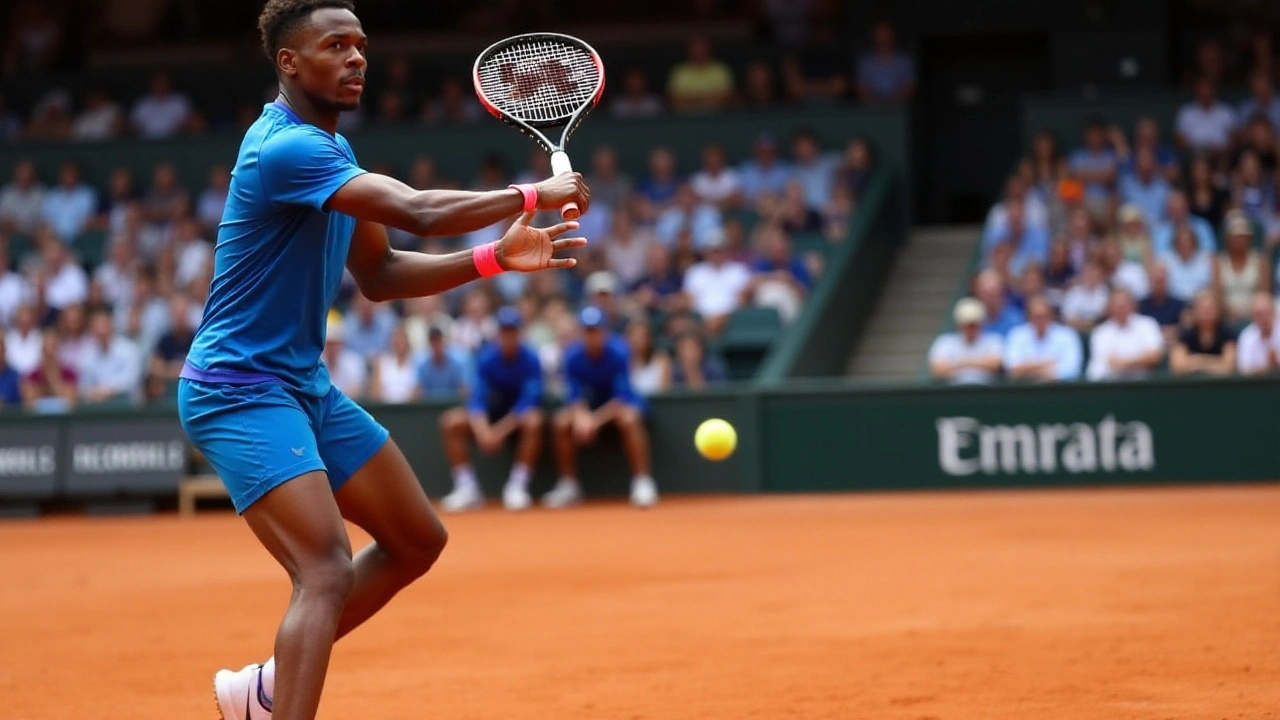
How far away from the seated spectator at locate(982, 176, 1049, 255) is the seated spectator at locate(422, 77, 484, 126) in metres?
6.71

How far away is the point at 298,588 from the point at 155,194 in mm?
16828

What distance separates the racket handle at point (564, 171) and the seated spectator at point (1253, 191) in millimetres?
13015

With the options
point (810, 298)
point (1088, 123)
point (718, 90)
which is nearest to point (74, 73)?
point (718, 90)

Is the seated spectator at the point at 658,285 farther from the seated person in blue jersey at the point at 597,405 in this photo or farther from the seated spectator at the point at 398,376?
the seated spectator at the point at 398,376

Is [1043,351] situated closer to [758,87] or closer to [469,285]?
[758,87]

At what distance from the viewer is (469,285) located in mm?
18062

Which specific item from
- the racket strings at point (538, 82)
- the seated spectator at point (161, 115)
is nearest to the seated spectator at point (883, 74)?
the seated spectator at point (161, 115)

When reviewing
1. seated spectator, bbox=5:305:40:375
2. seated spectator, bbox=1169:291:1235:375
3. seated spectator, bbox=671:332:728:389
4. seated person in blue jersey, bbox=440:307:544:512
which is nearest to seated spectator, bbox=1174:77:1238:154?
seated spectator, bbox=1169:291:1235:375

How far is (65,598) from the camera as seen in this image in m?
9.44

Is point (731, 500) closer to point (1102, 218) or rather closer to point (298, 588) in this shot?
point (1102, 218)

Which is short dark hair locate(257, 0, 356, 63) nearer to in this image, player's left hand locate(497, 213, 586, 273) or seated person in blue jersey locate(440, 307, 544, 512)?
player's left hand locate(497, 213, 586, 273)

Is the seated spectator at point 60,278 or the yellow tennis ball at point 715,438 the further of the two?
the seated spectator at point 60,278

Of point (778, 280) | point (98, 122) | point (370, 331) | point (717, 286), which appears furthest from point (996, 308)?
point (98, 122)

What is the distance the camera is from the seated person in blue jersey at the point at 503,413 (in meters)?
15.3
